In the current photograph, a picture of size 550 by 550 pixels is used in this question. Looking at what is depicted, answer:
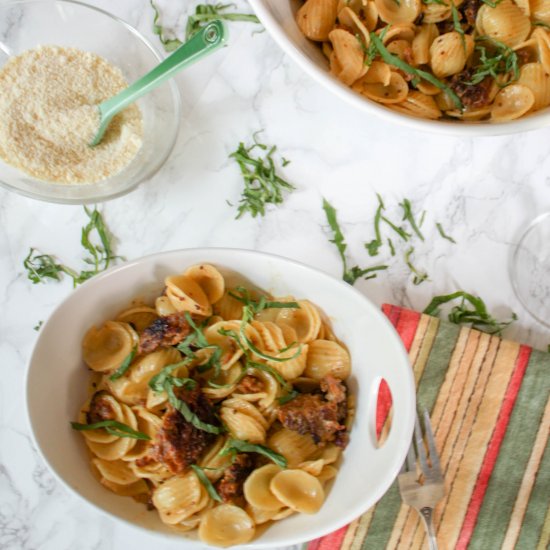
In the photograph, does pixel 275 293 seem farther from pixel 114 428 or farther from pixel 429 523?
pixel 429 523

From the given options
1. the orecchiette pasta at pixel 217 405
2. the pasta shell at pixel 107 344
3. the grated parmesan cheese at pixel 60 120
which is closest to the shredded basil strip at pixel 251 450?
the orecchiette pasta at pixel 217 405

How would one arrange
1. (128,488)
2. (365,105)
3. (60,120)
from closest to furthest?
(365,105) < (128,488) < (60,120)

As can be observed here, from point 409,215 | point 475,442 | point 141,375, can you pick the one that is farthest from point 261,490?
point 409,215

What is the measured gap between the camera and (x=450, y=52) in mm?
1153

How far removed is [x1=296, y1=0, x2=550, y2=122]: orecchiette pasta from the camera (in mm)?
1153

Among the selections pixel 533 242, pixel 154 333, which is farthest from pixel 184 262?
pixel 533 242

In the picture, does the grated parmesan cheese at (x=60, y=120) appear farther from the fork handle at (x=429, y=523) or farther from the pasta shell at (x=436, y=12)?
the fork handle at (x=429, y=523)

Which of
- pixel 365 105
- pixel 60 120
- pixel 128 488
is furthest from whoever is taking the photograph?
pixel 60 120

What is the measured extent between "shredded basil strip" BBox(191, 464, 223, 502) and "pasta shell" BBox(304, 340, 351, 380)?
0.22m

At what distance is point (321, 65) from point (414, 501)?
0.68 m

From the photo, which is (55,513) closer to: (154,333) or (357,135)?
(154,333)

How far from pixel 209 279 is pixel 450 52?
1.58 ft

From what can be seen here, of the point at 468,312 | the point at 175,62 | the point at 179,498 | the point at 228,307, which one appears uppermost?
the point at 175,62

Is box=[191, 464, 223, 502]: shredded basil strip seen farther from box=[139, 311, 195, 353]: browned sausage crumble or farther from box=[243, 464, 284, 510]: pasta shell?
box=[139, 311, 195, 353]: browned sausage crumble
